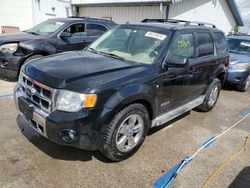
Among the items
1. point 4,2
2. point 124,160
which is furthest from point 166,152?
point 4,2

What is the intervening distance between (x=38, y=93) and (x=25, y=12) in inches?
503

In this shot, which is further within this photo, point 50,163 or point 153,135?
point 153,135

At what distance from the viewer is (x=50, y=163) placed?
2840mm

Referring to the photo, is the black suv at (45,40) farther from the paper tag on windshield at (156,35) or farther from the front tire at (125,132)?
the front tire at (125,132)

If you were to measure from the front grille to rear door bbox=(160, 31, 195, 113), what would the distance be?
5.19 ft

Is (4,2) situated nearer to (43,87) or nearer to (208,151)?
(43,87)

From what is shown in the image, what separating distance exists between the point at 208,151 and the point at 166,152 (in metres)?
0.72

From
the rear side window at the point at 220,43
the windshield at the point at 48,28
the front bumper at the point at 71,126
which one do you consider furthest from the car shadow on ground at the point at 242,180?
the windshield at the point at 48,28

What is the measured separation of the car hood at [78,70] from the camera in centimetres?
248

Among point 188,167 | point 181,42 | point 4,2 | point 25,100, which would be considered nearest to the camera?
point 25,100

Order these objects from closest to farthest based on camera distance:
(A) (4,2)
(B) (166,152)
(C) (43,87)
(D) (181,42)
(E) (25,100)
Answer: (C) (43,87)
(E) (25,100)
(B) (166,152)
(D) (181,42)
(A) (4,2)

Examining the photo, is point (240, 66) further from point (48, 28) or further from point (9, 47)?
point (9, 47)

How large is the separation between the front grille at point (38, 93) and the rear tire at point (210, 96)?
3.51 m

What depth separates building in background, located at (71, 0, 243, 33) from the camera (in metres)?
11.4
